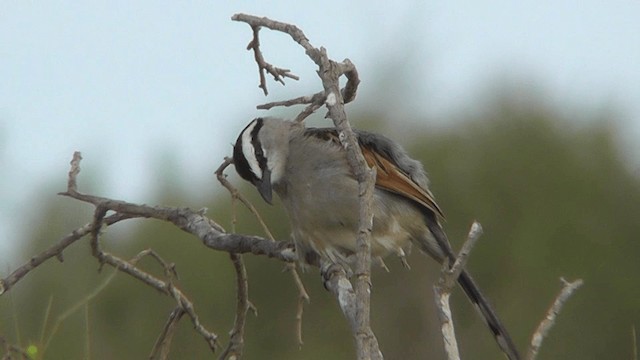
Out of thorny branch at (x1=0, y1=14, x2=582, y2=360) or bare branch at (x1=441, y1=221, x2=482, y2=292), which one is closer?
bare branch at (x1=441, y1=221, x2=482, y2=292)

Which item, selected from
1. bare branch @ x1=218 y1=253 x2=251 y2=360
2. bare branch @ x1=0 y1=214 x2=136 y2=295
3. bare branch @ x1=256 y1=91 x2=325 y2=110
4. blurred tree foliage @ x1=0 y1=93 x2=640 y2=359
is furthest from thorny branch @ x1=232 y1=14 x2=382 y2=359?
blurred tree foliage @ x1=0 y1=93 x2=640 y2=359

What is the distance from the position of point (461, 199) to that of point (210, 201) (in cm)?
224

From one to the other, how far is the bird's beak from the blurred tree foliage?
535 cm

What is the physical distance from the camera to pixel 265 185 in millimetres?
4562

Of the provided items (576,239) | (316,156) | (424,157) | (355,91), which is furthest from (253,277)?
(355,91)

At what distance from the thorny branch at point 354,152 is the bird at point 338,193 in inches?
29.3

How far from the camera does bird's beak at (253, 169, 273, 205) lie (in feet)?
14.8

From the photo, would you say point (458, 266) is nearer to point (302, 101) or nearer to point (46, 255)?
point (302, 101)

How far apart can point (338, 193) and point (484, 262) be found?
727 centimetres

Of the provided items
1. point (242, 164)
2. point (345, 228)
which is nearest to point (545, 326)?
point (345, 228)

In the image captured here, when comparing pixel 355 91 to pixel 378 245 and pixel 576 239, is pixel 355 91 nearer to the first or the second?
pixel 378 245

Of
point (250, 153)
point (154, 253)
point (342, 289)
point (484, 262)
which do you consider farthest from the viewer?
point (484, 262)

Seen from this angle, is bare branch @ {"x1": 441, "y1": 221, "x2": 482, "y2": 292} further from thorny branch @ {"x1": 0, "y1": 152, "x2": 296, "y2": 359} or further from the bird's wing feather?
the bird's wing feather

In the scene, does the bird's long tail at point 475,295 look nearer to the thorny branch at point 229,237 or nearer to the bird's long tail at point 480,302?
the bird's long tail at point 480,302
